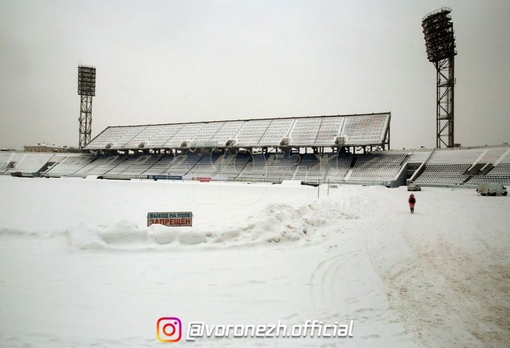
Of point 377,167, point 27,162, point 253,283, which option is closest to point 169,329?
point 253,283

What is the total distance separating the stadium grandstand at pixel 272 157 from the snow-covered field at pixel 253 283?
32745mm

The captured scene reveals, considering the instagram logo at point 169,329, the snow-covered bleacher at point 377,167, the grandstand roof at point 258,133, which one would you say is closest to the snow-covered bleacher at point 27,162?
the grandstand roof at point 258,133

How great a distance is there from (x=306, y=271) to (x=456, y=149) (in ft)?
152

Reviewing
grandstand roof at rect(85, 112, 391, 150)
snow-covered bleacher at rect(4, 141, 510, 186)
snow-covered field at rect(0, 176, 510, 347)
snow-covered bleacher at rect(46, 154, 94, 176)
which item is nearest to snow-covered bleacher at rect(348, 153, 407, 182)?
snow-covered bleacher at rect(4, 141, 510, 186)

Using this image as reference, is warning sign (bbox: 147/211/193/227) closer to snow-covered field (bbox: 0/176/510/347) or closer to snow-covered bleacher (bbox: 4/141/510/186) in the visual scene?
snow-covered field (bbox: 0/176/510/347)

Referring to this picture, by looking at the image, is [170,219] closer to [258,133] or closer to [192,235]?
[192,235]

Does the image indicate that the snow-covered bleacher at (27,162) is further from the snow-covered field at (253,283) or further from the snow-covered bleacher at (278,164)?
the snow-covered field at (253,283)

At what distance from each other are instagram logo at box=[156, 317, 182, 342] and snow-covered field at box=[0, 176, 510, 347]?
0.10 meters

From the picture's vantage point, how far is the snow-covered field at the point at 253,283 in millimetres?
3506

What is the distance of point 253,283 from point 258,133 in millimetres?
50119

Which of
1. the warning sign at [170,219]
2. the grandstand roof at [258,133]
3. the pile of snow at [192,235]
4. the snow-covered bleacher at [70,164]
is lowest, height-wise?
the pile of snow at [192,235]

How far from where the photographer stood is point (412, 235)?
9117 millimetres

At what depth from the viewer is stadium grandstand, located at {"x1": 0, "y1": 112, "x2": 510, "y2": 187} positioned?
39094 millimetres

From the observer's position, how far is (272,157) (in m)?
53.0
